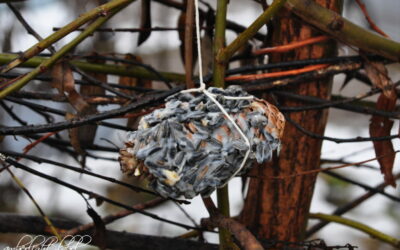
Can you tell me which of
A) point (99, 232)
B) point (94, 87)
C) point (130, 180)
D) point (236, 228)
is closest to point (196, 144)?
point (236, 228)

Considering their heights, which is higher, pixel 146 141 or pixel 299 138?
pixel 299 138

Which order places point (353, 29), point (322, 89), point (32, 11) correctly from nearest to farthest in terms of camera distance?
point (353, 29) → point (322, 89) → point (32, 11)

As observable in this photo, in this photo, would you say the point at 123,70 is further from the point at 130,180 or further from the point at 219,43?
the point at 130,180

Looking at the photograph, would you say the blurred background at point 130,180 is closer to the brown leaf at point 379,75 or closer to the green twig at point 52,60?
the brown leaf at point 379,75

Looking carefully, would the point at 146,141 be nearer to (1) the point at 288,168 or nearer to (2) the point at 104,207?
(1) the point at 288,168

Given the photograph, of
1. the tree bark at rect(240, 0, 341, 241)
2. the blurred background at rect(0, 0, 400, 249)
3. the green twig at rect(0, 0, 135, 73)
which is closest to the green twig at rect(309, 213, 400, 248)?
the tree bark at rect(240, 0, 341, 241)

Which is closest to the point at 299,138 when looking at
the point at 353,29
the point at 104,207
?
the point at 353,29

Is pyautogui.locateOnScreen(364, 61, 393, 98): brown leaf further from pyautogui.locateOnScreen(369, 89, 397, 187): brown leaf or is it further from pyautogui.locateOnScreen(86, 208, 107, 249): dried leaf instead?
pyautogui.locateOnScreen(86, 208, 107, 249): dried leaf
